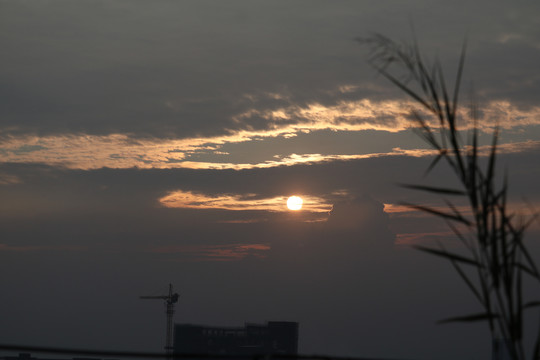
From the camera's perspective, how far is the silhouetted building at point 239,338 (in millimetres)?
140500

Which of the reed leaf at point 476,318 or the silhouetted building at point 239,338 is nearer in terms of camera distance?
the reed leaf at point 476,318

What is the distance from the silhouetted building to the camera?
Answer: 140 meters

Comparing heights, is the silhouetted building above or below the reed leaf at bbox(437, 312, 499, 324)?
below

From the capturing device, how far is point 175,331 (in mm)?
142125

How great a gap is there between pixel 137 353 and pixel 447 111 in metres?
2.75

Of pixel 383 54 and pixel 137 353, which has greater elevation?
pixel 383 54

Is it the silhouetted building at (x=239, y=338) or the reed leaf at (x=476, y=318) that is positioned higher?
the reed leaf at (x=476, y=318)

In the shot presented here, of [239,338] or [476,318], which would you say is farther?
[239,338]

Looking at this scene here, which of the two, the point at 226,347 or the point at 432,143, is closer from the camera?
the point at 432,143

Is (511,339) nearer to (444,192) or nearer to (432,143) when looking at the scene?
(444,192)

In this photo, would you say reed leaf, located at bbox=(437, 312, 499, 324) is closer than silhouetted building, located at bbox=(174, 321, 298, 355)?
Yes

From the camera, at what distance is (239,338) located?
150000 mm

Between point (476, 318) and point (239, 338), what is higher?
point (476, 318)

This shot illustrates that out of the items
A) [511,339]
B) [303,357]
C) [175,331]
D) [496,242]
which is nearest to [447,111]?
[496,242]
